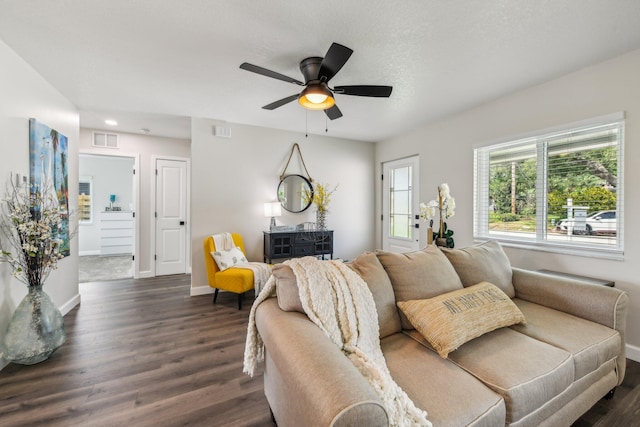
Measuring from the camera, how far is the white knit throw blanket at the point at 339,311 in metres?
1.26

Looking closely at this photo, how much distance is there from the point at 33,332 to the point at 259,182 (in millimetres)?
2858

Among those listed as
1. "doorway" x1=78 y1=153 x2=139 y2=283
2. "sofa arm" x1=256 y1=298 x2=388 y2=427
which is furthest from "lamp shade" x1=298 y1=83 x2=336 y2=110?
"doorway" x1=78 y1=153 x2=139 y2=283

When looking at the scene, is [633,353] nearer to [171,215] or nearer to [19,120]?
[19,120]

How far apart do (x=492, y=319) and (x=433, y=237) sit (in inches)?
47.2

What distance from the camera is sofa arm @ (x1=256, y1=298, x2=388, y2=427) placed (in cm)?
77

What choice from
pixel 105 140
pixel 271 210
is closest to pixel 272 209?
pixel 271 210

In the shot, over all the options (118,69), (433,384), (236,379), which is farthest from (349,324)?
(118,69)

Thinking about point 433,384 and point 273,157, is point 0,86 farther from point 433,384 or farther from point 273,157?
point 433,384

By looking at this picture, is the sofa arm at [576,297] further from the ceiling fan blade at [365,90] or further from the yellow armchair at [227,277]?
the yellow armchair at [227,277]

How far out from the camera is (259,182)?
422 cm

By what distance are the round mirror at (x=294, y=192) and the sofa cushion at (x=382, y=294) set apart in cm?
288

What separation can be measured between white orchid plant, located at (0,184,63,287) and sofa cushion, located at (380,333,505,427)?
2.71 metres

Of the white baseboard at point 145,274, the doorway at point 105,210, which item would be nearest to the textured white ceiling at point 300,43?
the white baseboard at point 145,274

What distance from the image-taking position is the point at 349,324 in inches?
52.0
